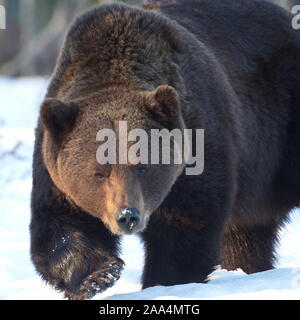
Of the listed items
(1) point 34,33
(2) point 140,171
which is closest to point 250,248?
(2) point 140,171

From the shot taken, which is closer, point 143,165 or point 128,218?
point 128,218

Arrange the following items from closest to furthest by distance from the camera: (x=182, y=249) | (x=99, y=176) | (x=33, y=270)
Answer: (x=99, y=176), (x=182, y=249), (x=33, y=270)

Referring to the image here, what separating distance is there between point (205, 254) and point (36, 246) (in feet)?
3.74

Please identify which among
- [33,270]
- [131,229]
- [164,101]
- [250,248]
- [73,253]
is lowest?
[33,270]

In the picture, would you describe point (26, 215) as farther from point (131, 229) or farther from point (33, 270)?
point (131, 229)

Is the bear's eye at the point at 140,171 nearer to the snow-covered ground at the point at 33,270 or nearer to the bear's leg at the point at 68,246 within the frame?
the bear's leg at the point at 68,246

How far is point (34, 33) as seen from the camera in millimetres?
30078

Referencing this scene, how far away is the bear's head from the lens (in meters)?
5.48

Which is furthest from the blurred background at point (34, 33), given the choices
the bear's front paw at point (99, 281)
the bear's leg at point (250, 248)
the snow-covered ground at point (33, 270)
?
the bear's front paw at point (99, 281)

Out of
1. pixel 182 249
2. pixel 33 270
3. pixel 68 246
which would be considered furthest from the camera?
pixel 33 270

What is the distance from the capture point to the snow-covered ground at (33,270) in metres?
5.51

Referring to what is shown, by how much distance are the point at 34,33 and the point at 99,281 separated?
2511cm

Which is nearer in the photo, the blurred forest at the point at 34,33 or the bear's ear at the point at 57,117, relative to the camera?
the bear's ear at the point at 57,117

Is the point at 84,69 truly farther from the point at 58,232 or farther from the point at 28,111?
the point at 28,111
